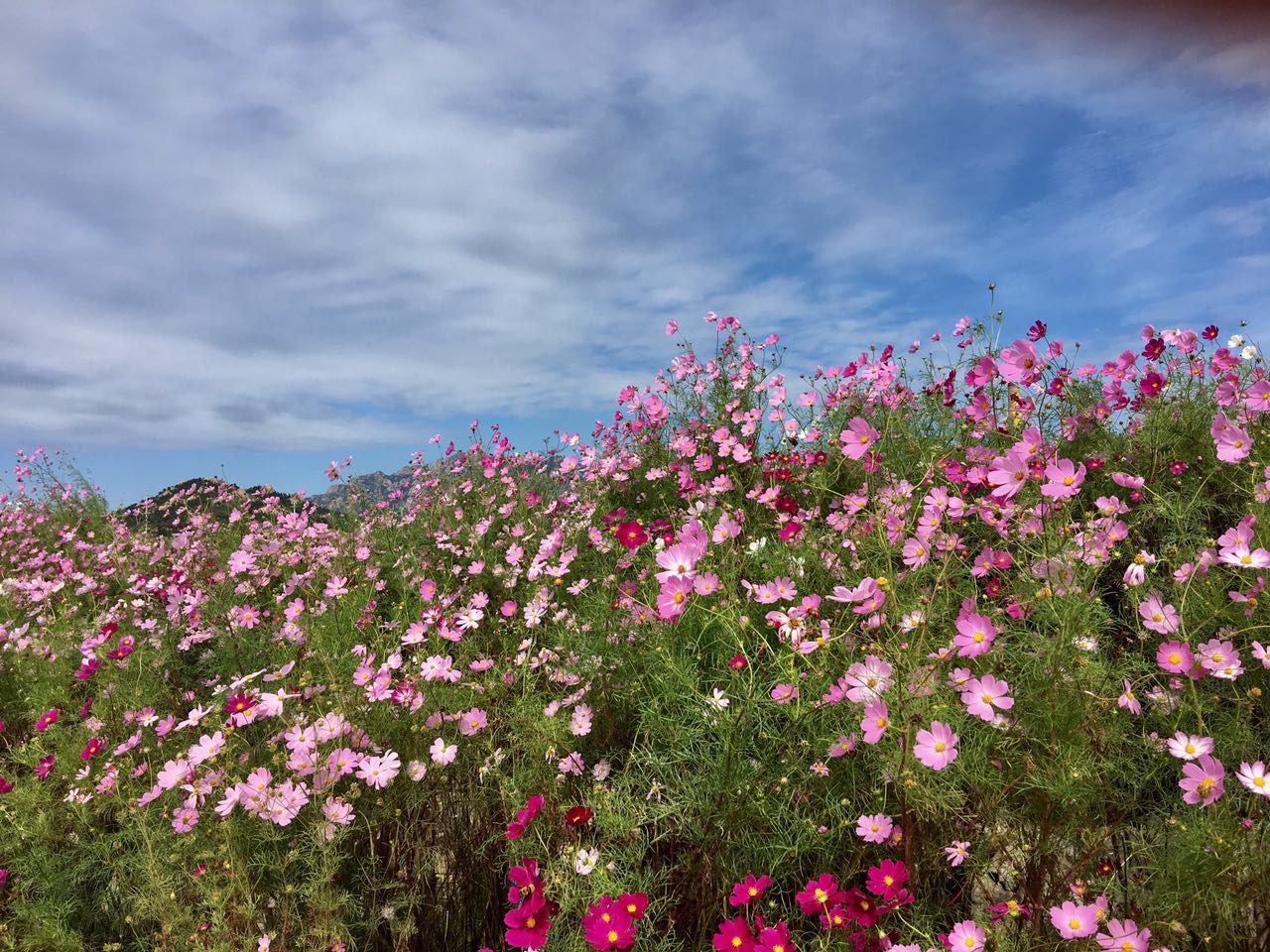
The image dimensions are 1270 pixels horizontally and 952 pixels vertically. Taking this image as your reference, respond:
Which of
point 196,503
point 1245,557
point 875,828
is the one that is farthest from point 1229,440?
point 196,503

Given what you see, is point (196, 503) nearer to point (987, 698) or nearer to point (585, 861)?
point (585, 861)

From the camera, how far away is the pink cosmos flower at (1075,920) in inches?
52.2

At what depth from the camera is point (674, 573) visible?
66.6 inches

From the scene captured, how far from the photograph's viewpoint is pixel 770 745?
1720mm

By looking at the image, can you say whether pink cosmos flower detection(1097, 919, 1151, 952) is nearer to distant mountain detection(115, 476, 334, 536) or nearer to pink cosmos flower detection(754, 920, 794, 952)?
pink cosmos flower detection(754, 920, 794, 952)

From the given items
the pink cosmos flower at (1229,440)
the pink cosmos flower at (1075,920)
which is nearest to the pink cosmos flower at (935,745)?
the pink cosmos flower at (1075,920)

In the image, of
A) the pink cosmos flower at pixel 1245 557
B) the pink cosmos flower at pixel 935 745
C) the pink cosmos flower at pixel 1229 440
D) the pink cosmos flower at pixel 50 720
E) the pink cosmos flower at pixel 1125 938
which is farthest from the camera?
the pink cosmos flower at pixel 50 720

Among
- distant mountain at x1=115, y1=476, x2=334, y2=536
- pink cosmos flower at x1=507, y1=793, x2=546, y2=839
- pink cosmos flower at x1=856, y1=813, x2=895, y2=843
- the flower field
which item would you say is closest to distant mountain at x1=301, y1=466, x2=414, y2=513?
distant mountain at x1=115, y1=476, x2=334, y2=536

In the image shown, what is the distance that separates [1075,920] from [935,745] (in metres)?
0.37

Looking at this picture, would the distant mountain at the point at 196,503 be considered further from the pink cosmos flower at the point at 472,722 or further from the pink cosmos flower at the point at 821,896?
the pink cosmos flower at the point at 821,896

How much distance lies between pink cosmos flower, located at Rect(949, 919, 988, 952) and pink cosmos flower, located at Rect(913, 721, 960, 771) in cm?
28

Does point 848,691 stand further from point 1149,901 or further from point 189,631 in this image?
point 189,631

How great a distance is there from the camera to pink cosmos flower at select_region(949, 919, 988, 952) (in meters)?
1.34

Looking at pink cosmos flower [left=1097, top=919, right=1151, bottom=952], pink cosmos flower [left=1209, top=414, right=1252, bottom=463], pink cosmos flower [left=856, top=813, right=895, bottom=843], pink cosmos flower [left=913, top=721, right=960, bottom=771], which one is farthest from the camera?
pink cosmos flower [left=1209, top=414, right=1252, bottom=463]
